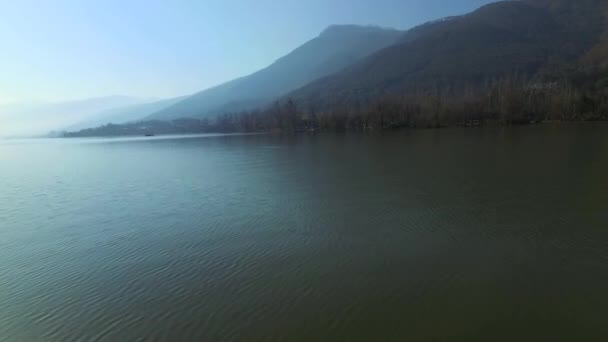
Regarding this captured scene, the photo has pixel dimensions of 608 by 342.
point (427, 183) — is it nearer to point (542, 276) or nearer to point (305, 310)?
point (542, 276)

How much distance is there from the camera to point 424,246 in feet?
37.1

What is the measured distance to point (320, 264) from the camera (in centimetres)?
1024

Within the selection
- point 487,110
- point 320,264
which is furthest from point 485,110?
point 320,264

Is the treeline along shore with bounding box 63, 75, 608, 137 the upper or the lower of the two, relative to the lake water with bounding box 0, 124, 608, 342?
upper

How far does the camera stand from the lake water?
23.6ft

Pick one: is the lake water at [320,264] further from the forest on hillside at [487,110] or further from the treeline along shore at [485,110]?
the forest on hillside at [487,110]

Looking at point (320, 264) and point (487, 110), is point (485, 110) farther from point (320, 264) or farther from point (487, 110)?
point (320, 264)

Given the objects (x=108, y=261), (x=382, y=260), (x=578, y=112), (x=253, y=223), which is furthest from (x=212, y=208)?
(x=578, y=112)

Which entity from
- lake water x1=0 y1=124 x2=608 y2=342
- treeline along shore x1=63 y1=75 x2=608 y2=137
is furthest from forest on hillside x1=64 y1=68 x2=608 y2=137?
lake water x1=0 y1=124 x2=608 y2=342

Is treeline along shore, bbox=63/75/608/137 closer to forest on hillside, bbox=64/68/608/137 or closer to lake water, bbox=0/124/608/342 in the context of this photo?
forest on hillside, bbox=64/68/608/137

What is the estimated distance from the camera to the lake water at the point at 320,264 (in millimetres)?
7207

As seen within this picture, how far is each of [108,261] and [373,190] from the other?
45.8 feet

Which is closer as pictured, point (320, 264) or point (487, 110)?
point (320, 264)

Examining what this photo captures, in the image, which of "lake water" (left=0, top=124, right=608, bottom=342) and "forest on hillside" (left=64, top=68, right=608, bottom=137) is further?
"forest on hillside" (left=64, top=68, right=608, bottom=137)
